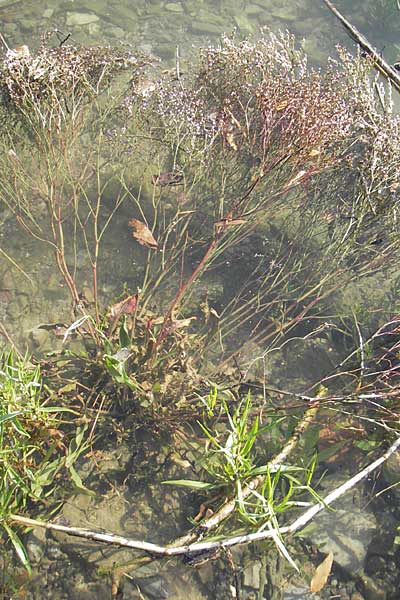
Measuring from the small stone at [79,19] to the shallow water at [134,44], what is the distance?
11 millimetres

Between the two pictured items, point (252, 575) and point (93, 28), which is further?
point (93, 28)

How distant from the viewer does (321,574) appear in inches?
110

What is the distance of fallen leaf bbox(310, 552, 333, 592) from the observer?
2.75 meters

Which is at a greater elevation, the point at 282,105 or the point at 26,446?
the point at 282,105

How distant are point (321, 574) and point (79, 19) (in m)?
5.66

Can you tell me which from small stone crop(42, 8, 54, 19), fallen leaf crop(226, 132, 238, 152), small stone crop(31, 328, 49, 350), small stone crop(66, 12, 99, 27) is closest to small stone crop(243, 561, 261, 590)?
small stone crop(31, 328, 49, 350)

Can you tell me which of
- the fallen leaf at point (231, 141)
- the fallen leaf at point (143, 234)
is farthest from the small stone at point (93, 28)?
the fallen leaf at point (231, 141)

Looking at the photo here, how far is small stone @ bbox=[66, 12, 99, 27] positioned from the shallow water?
0.01m

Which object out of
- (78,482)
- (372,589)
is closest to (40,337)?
(78,482)

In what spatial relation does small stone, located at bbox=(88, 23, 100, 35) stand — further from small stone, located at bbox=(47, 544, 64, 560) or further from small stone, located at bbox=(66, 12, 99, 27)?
small stone, located at bbox=(47, 544, 64, 560)

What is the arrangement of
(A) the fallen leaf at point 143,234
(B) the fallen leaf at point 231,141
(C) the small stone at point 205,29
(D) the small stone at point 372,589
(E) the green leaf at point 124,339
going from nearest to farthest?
1. (E) the green leaf at point 124,339
2. (D) the small stone at point 372,589
3. (B) the fallen leaf at point 231,141
4. (A) the fallen leaf at point 143,234
5. (C) the small stone at point 205,29

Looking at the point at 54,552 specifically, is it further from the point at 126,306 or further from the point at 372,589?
the point at 372,589

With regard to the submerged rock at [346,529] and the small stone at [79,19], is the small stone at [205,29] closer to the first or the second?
the small stone at [79,19]

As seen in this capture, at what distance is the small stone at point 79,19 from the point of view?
17.6 ft
